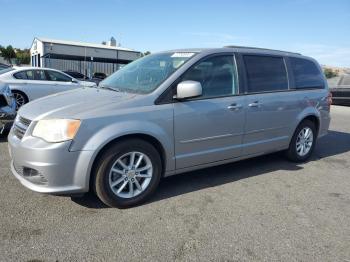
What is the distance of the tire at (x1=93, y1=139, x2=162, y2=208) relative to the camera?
3865 mm

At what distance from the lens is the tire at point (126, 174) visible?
152 inches

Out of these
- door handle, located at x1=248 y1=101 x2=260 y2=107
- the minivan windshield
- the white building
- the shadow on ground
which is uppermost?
the white building

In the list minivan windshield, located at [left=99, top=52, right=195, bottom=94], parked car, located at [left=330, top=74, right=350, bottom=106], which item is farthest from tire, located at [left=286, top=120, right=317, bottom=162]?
parked car, located at [left=330, top=74, right=350, bottom=106]

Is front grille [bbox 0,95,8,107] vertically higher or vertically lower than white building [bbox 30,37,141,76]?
lower

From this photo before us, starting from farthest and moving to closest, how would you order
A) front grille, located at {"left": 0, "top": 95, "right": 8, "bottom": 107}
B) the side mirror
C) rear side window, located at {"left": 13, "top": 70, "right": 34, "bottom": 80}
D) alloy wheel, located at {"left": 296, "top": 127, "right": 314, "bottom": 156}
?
rear side window, located at {"left": 13, "top": 70, "right": 34, "bottom": 80}
front grille, located at {"left": 0, "top": 95, "right": 8, "bottom": 107}
alloy wheel, located at {"left": 296, "top": 127, "right": 314, "bottom": 156}
the side mirror

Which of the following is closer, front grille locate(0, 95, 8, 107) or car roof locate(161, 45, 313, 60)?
car roof locate(161, 45, 313, 60)

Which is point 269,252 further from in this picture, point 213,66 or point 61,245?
point 213,66

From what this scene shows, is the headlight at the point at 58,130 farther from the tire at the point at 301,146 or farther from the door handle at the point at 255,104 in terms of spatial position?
the tire at the point at 301,146

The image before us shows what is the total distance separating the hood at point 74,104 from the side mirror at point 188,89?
1.73ft

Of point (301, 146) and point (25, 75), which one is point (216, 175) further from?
point (25, 75)

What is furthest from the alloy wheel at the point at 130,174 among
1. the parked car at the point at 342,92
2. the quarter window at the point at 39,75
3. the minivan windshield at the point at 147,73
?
the parked car at the point at 342,92

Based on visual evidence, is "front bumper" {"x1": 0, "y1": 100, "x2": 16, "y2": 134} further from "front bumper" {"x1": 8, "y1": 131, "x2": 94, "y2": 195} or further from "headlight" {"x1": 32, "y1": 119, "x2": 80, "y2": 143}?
"headlight" {"x1": 32, "y1": 119, "x2": 80, "y2": 143}

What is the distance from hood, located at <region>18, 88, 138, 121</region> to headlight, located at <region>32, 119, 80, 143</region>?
2.8 inches

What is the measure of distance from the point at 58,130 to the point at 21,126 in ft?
2.05
